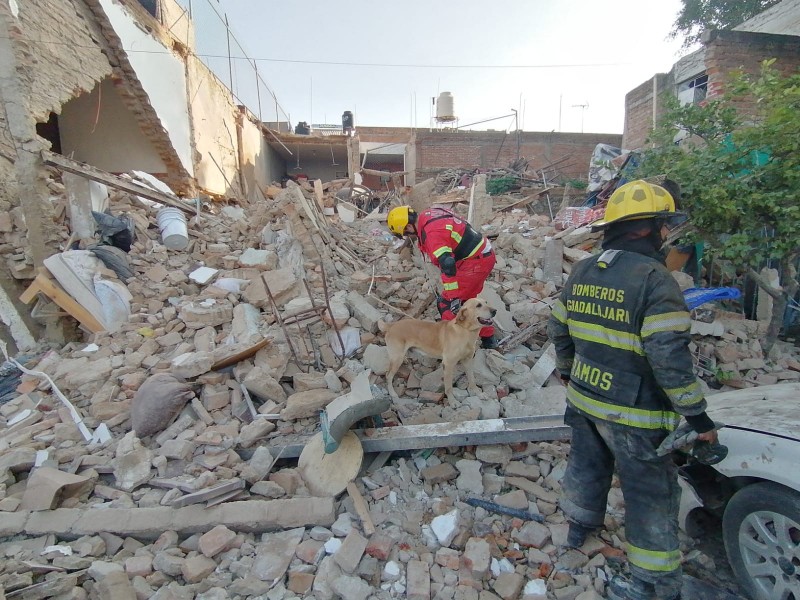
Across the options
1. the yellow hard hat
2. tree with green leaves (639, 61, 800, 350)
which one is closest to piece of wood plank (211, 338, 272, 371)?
the yellow hard hat

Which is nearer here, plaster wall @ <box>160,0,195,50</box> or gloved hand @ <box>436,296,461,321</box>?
gloved hand @ <box>436,296,461,321</box>

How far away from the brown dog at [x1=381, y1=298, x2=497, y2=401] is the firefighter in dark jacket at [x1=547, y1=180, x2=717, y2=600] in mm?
A: 1727

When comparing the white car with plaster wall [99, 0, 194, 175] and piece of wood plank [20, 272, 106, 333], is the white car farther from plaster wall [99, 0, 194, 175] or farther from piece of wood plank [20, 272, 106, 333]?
plaster wall [99, 0, 194, 175]

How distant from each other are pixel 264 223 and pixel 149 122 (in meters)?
4.82

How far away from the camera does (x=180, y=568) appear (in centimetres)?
249

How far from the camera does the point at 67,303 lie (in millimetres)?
5453

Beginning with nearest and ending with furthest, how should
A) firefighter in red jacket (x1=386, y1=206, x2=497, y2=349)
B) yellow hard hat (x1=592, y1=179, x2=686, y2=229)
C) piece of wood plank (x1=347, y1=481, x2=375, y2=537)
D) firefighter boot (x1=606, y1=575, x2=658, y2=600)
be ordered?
1. yellow hard hat (x1=592, y1=179, x2=686, y2=229)
2. firefighter boot (x1=606, y1=575, x2=658, y2=600)
3. piece of wood plank (x1=347, y1=481, x2=375, y2=537)
4. firefighter in red jacket (x1=386, y1=206, x2=497, y2=349)

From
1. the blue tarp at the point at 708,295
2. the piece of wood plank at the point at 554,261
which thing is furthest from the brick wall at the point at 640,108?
the blue tarp at the point at 708,295

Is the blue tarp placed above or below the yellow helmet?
below

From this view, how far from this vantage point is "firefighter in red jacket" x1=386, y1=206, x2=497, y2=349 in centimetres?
473

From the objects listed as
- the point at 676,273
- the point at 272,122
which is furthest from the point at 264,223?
the point at 272,122

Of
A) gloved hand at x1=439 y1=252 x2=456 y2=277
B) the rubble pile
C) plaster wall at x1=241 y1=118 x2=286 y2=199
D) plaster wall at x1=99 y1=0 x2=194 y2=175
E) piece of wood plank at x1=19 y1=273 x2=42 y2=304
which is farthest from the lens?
plaster wall at x1=241 y1=118 x2=286 y2=199

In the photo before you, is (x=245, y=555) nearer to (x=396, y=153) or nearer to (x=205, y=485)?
(x=205, y=485)

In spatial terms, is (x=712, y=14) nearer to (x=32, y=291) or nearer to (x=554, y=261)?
(x=554, y=261)
